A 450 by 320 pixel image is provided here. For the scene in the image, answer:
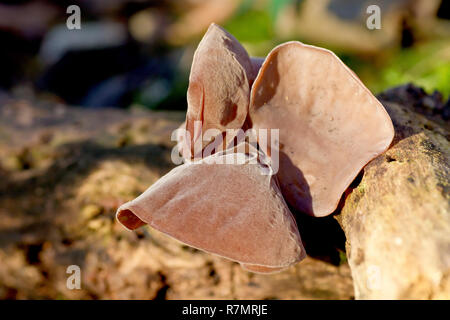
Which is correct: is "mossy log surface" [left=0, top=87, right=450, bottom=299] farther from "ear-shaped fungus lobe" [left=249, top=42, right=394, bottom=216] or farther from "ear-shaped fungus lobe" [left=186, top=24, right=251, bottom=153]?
"ear-shaped fungus lobe" [left=186, top=24, right=251, bottom=153]

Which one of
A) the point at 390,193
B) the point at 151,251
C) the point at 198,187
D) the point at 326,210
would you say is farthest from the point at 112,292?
the point at 390,193

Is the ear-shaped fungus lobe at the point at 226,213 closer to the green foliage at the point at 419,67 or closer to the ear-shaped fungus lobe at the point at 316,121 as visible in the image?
the ear-shaped fungus lobe at the point at 316,121

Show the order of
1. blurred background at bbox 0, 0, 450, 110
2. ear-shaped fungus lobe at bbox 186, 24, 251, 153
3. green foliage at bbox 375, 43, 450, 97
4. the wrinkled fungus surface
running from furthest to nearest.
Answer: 1. blurred background at bbox 0, 0, 450, 110
2. green foliage at bbox 375, 43, 450, 97
3. ear-shaped fungus lobe at bbox 186, 24, 251, 153
4. the wrinkled fungus surface

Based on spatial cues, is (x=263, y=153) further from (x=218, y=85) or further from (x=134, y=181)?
(x=134, y=181)

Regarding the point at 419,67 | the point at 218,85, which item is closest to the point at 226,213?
the point at 218,85

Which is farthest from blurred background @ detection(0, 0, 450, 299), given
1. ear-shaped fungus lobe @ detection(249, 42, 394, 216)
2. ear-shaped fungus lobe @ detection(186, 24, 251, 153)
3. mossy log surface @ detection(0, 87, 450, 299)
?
ear-shaped fungus lobe @ detection(186, 24, 251, 153)

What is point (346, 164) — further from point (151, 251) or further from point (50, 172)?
point (50, 172)
